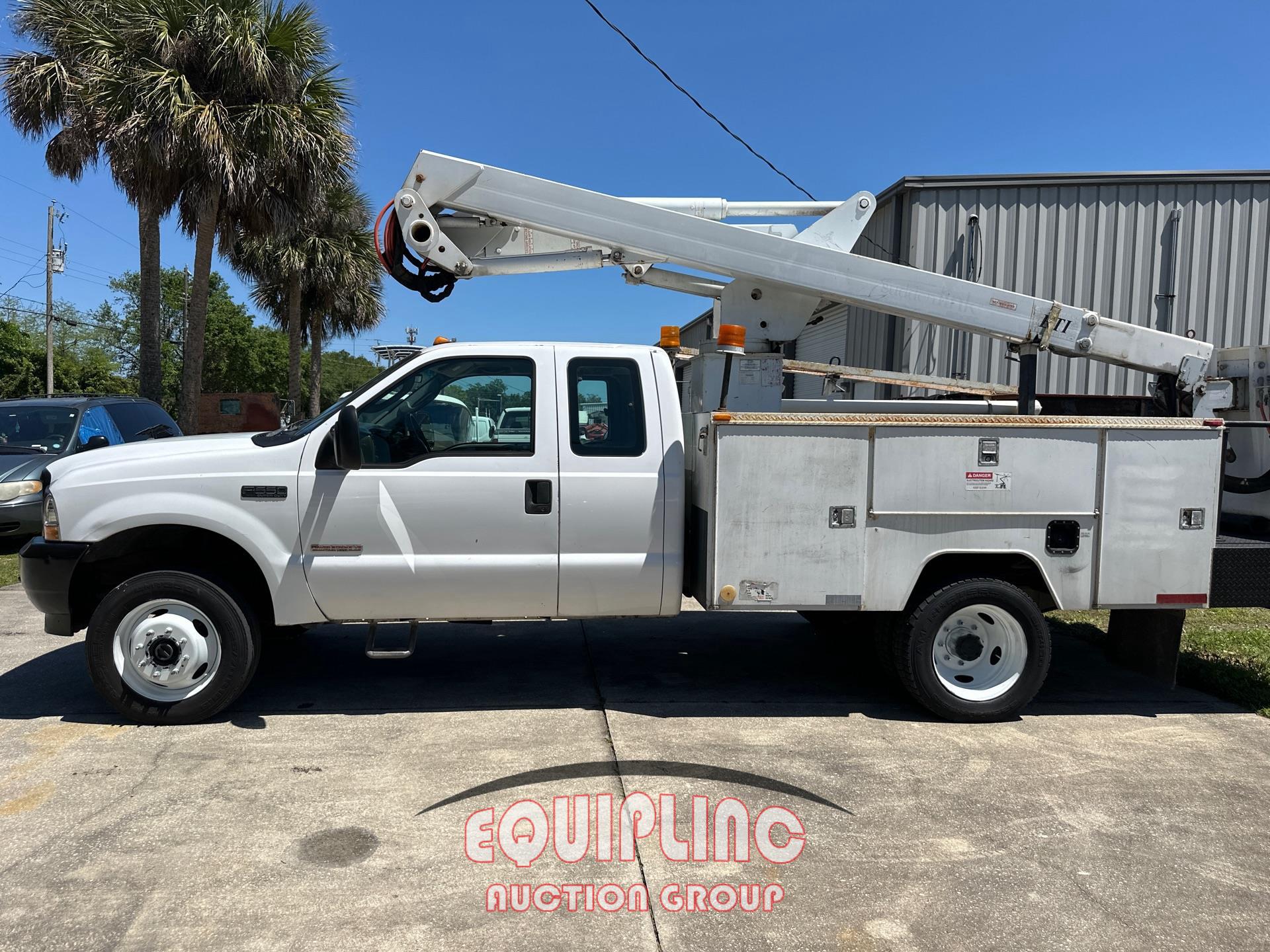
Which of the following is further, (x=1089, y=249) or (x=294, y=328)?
(x=294, y=328)

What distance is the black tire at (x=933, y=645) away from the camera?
16.6 ft

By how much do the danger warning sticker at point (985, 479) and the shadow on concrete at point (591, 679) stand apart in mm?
1394

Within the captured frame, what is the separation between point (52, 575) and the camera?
4.80 m

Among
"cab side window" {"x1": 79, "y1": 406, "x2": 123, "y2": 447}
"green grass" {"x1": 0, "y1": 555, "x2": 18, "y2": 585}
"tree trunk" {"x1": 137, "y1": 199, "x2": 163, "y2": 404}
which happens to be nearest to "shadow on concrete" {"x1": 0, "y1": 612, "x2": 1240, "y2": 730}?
"green grass" {"x1": 0, "y1": 555, "x2": 18, "y2": 585}

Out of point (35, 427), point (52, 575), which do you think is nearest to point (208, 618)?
point (52, 575)

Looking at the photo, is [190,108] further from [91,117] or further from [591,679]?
[591,679]

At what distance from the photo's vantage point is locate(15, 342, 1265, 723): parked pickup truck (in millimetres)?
4871

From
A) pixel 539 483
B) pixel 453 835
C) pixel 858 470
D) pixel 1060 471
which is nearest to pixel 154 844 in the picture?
pixel 453 835

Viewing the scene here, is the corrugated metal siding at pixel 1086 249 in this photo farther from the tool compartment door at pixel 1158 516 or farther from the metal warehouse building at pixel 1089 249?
the tool compartment door at pixel 1158 516

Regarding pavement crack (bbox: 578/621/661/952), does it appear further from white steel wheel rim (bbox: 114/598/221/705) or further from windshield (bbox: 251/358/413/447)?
windshield (bbox: 251/358/413/447)

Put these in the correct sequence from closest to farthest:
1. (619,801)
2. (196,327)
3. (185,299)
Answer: (619,801)
(196,327)
(185,299)

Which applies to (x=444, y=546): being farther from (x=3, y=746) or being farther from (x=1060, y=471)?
(x=1060, y=471)

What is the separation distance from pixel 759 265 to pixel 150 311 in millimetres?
14558

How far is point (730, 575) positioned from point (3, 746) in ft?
12.7
